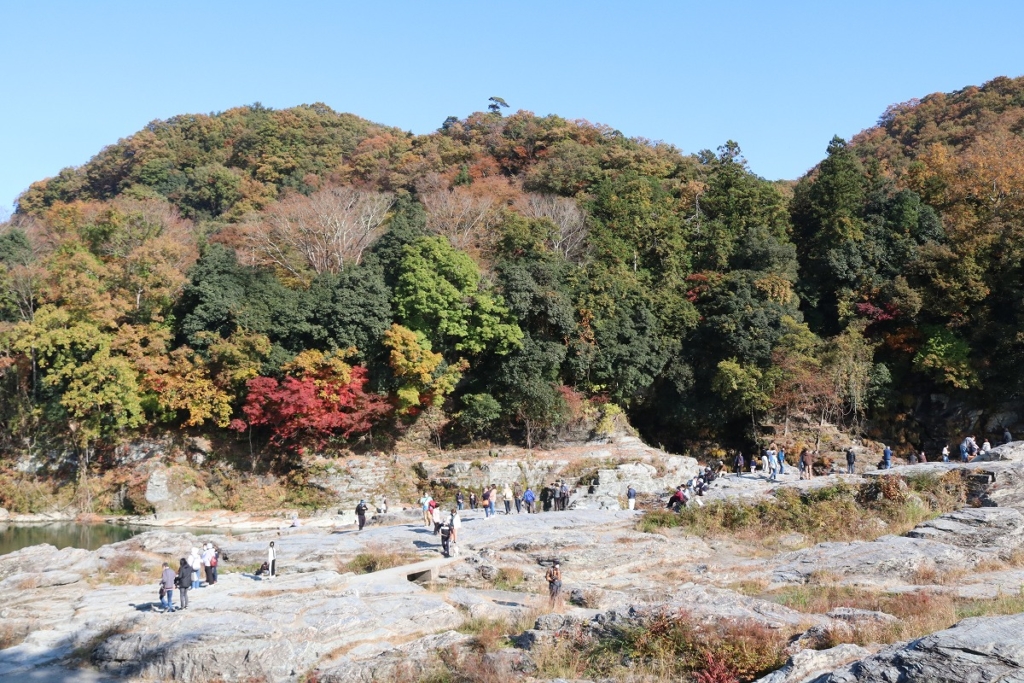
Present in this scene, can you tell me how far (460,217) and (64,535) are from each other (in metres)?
26.4

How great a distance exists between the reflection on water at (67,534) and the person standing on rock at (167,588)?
13.8 m

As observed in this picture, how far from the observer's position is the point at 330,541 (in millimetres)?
26125

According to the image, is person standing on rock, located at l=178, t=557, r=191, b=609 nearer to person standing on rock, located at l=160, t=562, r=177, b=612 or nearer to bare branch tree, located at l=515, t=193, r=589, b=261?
person standing on rock, located at l=160, t=562, r=177, b=612

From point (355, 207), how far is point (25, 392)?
1957cm

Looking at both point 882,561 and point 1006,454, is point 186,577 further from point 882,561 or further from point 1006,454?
point 1006,454

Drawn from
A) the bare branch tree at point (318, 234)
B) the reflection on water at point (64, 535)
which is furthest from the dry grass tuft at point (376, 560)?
the bare branch tree at point (318, 234)

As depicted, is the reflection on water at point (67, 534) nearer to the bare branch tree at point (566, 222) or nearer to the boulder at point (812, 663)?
the bare branch tree at point (566, 222)

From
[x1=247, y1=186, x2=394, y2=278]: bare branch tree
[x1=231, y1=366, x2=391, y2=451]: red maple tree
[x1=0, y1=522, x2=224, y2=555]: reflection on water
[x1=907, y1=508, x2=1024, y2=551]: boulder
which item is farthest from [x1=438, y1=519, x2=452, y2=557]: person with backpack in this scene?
[x1=247, y1=186, x2=394, y2=278]: bare branch tree

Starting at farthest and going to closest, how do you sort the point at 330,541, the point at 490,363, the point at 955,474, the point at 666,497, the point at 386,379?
the point at 490,363 → the point at 386,379 → the point at 666,497 → the point at 955,474 → the point at 330,541

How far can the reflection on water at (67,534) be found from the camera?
3209 centimetres

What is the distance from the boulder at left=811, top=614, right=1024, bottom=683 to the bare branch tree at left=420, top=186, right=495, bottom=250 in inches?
1505

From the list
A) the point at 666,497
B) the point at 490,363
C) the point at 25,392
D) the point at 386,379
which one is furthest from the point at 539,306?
the point at 25,392

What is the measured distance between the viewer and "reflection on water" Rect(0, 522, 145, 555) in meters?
32.0

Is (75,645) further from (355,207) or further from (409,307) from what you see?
(355,207)
